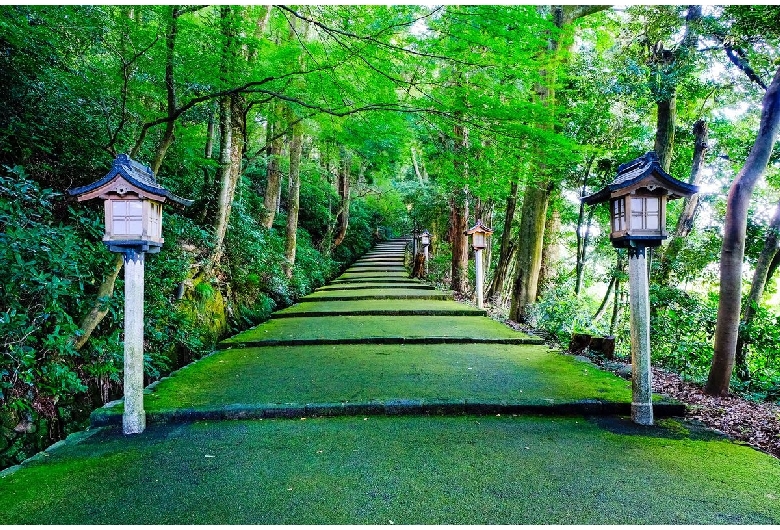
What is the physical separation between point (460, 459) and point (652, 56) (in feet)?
26.2

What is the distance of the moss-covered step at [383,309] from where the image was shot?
29.9 ft

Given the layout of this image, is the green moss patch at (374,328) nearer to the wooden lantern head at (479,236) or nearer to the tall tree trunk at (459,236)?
the wooden lantern head at (479,236)

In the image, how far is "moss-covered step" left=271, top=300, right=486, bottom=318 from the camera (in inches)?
359

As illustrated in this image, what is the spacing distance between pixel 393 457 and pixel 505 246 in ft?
32.2

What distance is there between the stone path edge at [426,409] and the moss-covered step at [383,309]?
5.21 meters

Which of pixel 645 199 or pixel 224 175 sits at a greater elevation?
pixel 224 175

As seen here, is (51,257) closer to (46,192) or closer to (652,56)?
(46,192)

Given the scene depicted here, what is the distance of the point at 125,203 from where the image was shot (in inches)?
134

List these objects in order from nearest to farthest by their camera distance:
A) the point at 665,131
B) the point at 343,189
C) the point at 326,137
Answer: the point at 665,131
the point at 326,137
the point at 343,189

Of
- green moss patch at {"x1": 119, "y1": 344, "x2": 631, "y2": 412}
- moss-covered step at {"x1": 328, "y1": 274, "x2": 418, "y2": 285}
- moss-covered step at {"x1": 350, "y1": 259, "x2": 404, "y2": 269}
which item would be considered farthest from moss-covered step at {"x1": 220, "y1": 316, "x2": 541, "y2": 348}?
moss-covered step at {"x1": 350, "y1": 259, "x2": 404, "y2": 269}

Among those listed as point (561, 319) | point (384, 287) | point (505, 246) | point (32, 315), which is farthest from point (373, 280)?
point (32, 315)

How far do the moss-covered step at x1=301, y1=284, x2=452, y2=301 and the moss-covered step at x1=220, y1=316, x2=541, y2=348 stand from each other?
2.11 m

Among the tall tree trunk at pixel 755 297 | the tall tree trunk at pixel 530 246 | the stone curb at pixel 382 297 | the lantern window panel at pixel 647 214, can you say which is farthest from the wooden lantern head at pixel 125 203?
the tall tree trunk at pixel 755 297

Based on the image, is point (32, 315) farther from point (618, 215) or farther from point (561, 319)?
point (561, 319)
